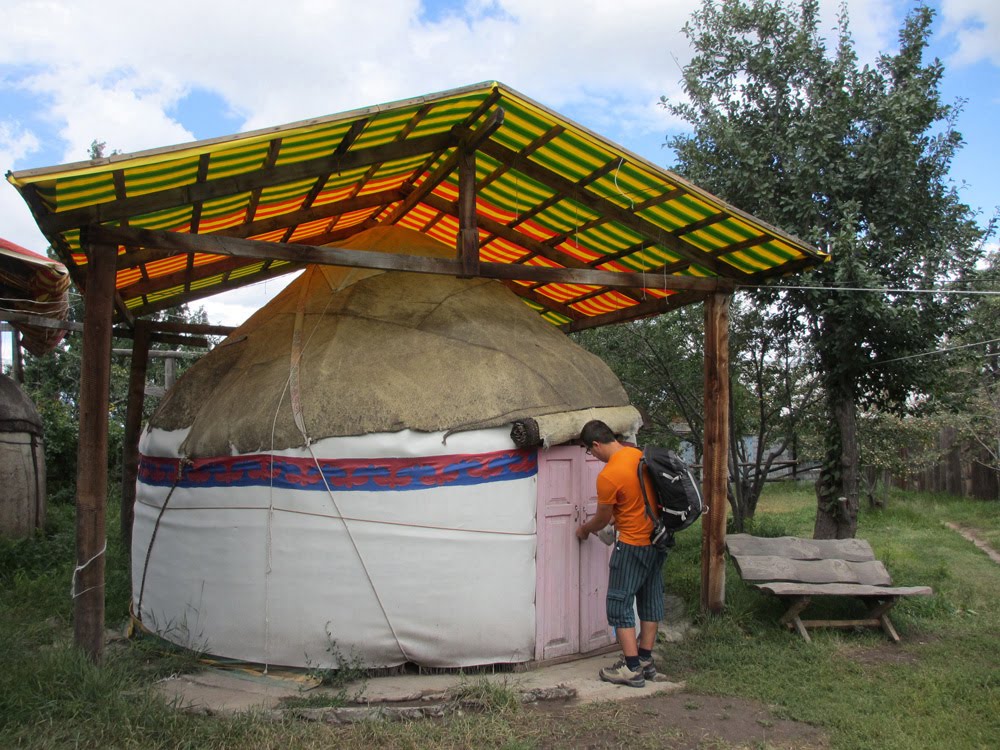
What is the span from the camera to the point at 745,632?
5.71m

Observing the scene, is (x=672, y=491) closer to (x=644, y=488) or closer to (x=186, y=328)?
(x=644, y=488)

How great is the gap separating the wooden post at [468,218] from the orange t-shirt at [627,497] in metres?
1.46

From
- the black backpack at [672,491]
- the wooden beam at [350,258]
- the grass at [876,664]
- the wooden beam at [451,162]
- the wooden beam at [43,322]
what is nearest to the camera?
the grass at [876,664]

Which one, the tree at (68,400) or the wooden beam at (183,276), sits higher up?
the wooden beam at (183,276)

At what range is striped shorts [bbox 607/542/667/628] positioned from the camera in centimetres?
471

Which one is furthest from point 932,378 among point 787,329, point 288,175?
point 288,175

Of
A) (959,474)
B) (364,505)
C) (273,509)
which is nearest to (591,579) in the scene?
(364,505)

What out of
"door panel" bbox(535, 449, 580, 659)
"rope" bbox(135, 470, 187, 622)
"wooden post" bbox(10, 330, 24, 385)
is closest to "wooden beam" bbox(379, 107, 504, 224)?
"door panel" bbox(535, 449, 580, 659)

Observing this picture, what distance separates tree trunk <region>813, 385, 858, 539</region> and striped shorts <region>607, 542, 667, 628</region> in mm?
3786

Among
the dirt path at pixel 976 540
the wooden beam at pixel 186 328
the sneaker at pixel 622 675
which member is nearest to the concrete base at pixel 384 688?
the sneaker at pixel 622 675

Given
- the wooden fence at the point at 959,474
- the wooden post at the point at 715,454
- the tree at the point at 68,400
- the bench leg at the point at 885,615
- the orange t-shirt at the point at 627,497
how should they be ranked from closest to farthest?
1. the orange t-shirt at the point at 627,497
2. the bench leg at the point at 885,615
3. the wooden post at the point at 715,454
4. the tree at the point at 68,400
5. the wooden fence at the point at 959,474

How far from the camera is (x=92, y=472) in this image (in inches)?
165

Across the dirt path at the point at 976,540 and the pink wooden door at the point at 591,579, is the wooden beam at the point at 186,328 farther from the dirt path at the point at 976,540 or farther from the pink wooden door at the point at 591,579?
→ the dirt path at the point at 976,540

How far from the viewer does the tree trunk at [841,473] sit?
7.86 meters
